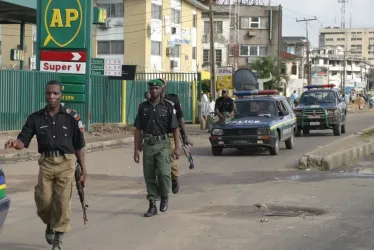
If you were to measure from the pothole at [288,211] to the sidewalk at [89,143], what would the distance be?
8.92 meters

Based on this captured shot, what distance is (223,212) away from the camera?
8.92 meters

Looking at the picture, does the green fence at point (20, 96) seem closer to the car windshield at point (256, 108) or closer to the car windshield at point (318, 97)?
the car windshield at point (256, 108)

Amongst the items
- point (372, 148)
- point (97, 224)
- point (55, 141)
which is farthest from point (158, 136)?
point (372, 148)

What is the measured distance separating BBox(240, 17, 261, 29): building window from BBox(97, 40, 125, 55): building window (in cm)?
2462

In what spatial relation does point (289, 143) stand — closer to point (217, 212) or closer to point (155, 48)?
point (217, 212)

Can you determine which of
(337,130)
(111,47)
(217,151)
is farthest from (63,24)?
(111,47)

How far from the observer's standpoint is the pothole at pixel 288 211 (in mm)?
8752

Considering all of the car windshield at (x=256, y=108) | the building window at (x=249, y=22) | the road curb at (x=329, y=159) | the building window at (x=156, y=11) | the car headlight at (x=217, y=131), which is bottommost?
the road curb at (x=329, y=159)

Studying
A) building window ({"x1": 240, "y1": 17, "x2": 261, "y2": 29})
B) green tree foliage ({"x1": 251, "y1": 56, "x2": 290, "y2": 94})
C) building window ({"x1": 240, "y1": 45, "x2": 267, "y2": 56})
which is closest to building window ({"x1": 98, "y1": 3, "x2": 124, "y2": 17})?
green tree foliage ({"x1": 251, "y1": 56, "x2": 290, "y2": 94})

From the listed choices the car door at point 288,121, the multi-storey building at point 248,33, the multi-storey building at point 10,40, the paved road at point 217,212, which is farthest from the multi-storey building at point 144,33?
the paved road at point 217,212

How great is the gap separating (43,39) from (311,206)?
50.6ft

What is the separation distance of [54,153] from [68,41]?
16438 millimetres

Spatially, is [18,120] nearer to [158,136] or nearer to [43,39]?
[43,39]

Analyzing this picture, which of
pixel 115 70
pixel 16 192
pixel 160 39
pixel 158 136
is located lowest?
pixel 16 192
